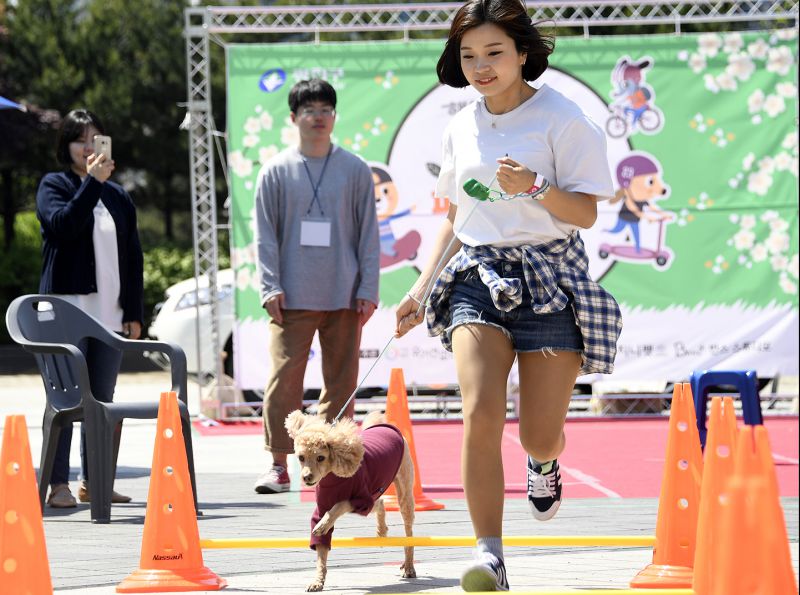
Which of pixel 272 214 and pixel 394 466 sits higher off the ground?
pixel 272 214

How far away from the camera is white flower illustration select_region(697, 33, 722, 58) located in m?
11.6

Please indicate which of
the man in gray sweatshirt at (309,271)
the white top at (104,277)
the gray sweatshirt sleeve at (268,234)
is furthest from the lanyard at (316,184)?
the white top at (104,277)

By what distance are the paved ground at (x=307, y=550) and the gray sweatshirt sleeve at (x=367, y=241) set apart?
1.19m

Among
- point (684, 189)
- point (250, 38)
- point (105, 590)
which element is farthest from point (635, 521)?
point (250, 38)

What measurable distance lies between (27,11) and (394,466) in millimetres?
27593

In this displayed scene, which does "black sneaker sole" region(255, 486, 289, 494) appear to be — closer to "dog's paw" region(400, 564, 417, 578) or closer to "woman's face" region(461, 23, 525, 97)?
"dog's paw" region(400, 564, 417, 578)

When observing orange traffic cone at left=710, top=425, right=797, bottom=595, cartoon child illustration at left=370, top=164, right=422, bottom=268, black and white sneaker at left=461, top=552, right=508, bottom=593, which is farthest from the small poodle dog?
cartoon child illustration at left=370, top=164, right=422, bottom=268

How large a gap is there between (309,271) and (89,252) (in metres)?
1.21

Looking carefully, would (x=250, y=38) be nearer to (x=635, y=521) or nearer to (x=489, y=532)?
(x=635, y=521)

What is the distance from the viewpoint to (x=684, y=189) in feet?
38.2

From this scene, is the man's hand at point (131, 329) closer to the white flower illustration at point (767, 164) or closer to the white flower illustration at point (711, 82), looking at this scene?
the white flower illustration at point (711, 82)

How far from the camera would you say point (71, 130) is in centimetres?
701

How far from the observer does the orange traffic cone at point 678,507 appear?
464cm

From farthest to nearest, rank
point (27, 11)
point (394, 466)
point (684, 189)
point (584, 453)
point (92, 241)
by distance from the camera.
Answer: point (27, 11) → point (684, 189) → point (584, 453) → point (92, 241) → point (394, 466)
